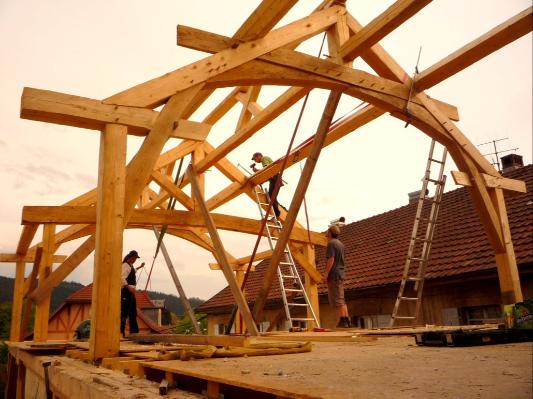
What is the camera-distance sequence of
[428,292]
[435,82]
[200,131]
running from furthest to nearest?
[428,292] → [435,82] → [200,131]

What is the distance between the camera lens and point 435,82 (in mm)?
5301

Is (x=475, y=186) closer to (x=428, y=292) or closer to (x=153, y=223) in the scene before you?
(x=428, y=292)

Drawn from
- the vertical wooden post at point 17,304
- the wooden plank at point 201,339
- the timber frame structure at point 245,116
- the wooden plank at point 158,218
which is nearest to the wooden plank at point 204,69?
the timber frame structure at point 245,116

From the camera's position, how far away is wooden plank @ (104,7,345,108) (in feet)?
11.5

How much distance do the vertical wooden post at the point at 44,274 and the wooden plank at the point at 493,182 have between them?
22.1 ft

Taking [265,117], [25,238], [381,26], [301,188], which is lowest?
[301,188]

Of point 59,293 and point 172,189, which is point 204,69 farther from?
point 59,293

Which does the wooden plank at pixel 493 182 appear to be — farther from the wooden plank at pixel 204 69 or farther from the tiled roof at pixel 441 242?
the wooden plank at pixel 204 69

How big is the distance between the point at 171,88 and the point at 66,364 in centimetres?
236

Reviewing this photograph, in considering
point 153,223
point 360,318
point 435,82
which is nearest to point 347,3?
point 435,82

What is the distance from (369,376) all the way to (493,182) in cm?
506

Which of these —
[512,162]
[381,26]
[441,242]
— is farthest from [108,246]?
[512,162]

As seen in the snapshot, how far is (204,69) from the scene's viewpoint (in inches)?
149

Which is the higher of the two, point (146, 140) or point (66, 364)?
point (146, 140)
